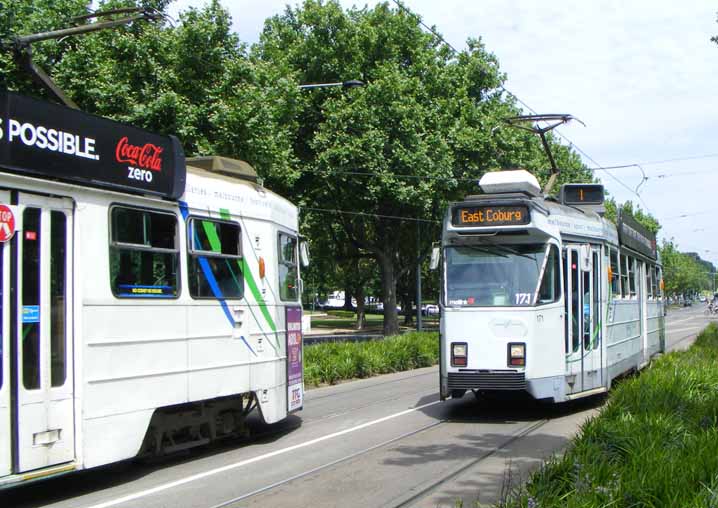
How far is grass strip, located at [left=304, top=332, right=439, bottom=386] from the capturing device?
723 inches

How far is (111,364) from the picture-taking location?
7621 mm

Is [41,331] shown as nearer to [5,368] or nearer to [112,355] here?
[5,368]

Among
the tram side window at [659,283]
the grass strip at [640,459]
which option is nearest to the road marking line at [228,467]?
the grass strip at [640,459]

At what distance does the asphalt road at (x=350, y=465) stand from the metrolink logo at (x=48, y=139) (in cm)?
318

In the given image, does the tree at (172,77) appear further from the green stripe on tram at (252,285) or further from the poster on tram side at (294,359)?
the green stripe on tram at (252,285)

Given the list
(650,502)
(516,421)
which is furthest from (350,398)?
(650,502)

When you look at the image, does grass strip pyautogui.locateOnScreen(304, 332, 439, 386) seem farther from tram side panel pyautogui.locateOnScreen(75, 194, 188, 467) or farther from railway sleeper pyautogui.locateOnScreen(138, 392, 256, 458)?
tram side panel pyautogui.locateOnScreen(75, 194, 188, 467)

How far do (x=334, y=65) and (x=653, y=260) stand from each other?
→ 14.5m

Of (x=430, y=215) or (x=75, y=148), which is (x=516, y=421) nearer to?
(x=75, y=148)

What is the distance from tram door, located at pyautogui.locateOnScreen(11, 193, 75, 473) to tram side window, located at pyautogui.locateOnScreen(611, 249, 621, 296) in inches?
389

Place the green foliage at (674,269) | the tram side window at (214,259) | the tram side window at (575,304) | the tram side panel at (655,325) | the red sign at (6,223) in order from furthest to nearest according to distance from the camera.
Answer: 1. the green foliage at (674,269)
2. the tram side panel at (655,325)
3. the tram side window at (575,304)
4. the tram side window at (214,259)
5. the red sign at (6,223)

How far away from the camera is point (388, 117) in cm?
2866

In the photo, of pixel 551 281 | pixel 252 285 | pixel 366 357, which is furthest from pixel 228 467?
pixel 366 357

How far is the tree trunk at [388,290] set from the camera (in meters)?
35.4
